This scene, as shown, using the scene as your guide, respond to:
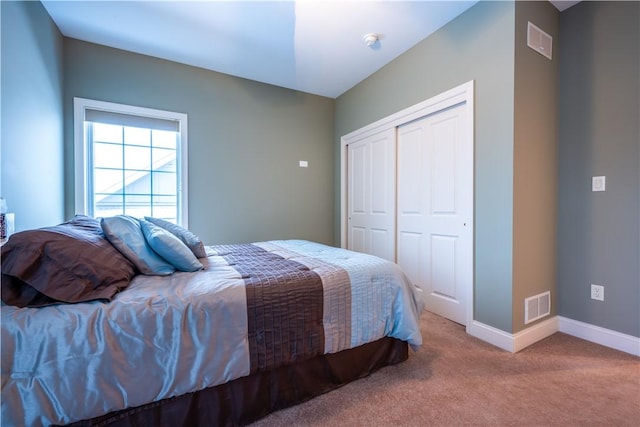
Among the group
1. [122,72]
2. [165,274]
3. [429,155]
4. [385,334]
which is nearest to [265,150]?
[122,72]

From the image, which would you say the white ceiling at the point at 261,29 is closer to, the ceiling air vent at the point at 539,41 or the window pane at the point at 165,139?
the ceiling air vent at the point at 539,41

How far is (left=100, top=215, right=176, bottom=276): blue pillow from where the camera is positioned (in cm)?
137

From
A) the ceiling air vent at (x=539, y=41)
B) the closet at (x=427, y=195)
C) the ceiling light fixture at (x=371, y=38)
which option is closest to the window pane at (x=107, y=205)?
the closet at (x=427, y=195)

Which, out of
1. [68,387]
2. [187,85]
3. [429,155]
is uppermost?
[187,85]

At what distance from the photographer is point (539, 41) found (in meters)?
2.09

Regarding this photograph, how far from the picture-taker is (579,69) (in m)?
2.15

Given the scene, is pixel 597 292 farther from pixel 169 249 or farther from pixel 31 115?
pixel 31 115

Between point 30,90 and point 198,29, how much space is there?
1.37 metres

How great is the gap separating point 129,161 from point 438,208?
128 inches

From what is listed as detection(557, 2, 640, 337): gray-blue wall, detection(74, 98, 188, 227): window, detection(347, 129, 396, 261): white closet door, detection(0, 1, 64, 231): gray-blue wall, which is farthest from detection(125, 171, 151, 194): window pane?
detection(557, 2, 640, 337): gray-blue wall

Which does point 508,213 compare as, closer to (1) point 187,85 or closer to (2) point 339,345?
(2) point 339,345

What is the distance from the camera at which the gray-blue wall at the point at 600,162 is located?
1.92 meters

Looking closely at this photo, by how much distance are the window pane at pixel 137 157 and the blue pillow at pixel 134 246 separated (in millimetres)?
1848

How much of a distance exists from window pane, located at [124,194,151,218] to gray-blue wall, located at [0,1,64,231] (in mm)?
513
